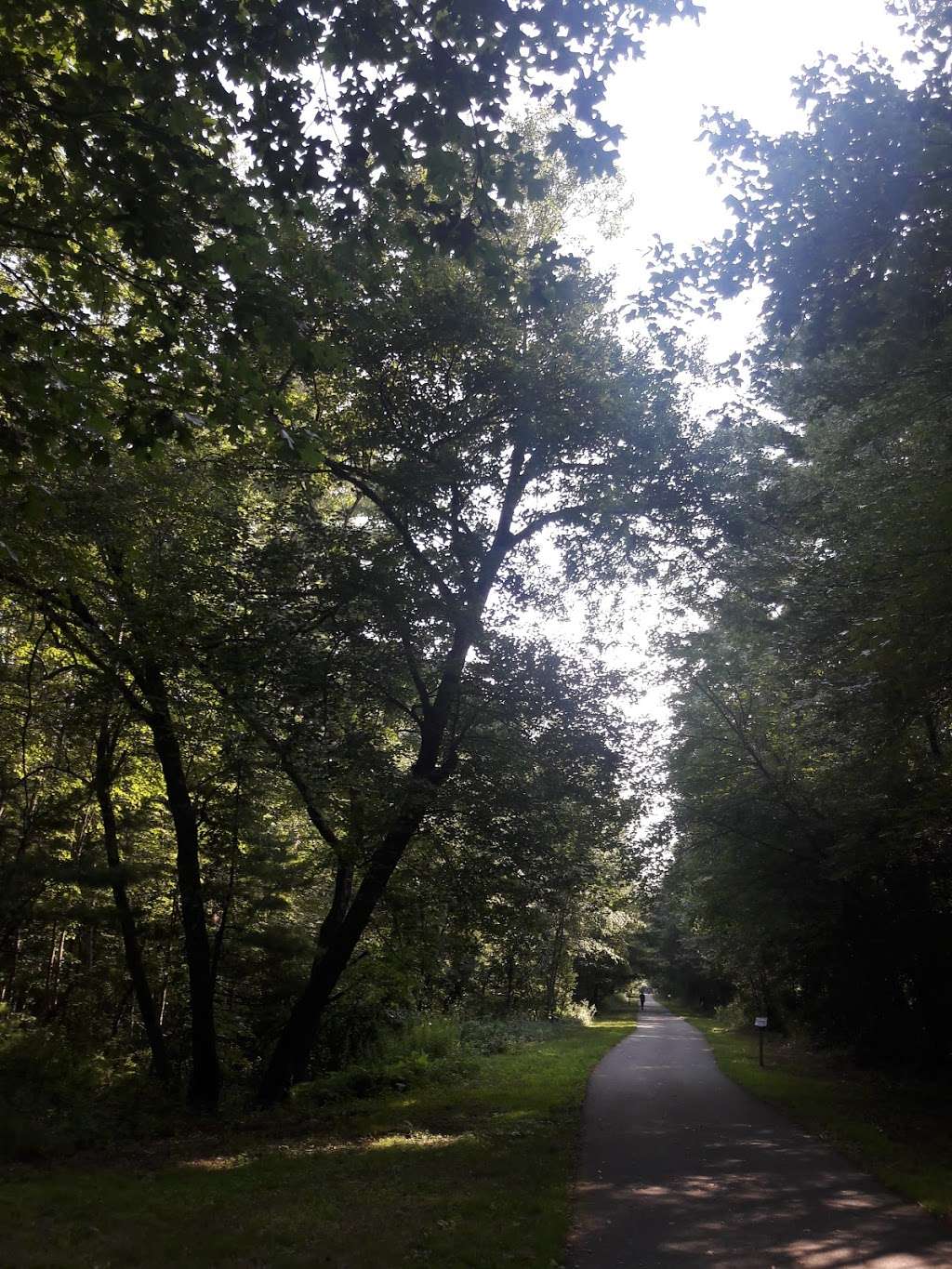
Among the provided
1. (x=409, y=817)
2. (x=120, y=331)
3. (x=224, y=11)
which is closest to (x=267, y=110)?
(x=224, y=11)

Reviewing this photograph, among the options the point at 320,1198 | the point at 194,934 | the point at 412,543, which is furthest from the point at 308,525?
the point at 320,1198

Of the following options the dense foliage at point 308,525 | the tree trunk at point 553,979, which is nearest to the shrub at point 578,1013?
the tree trunk at point 553,979

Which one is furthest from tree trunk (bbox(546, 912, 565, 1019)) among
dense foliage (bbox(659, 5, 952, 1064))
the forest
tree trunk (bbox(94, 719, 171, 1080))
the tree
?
the tree

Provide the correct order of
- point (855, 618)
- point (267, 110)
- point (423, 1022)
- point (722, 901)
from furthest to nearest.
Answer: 1. point (423, 1022)
2. point (722, 901)
3. point (855, 618)
4. point (267, 110)

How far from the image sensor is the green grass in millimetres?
5688

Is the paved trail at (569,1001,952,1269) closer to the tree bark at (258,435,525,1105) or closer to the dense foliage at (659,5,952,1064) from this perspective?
the tree bark at (258,435,525,1105)

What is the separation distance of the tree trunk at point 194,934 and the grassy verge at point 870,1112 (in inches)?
343

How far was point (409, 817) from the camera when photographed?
32.9ft

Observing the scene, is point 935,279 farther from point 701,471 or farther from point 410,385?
point 410,385

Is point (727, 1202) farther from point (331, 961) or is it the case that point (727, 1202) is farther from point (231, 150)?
point (231, 150)

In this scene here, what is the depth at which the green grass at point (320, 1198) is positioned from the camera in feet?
18.7

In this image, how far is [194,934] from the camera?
12336mm

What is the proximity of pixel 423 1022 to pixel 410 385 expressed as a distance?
1365 centimetres

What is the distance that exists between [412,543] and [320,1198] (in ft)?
25.0
